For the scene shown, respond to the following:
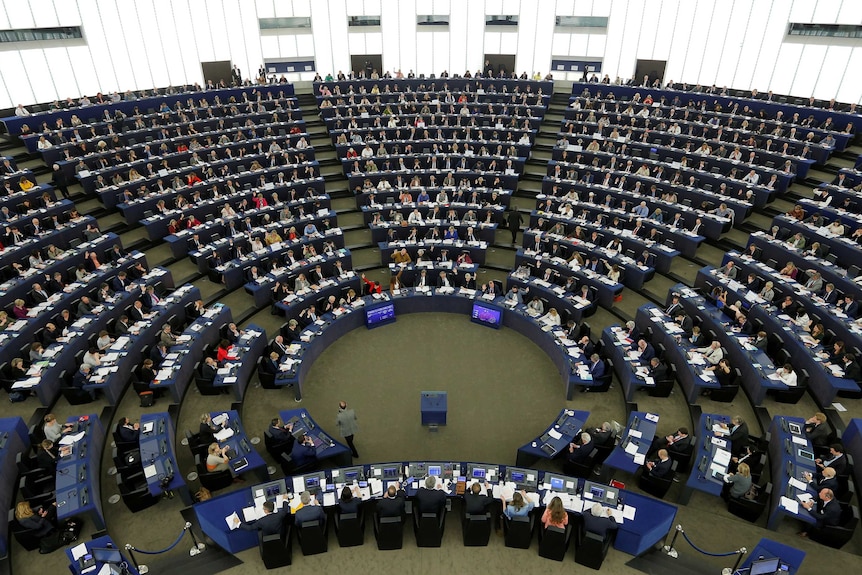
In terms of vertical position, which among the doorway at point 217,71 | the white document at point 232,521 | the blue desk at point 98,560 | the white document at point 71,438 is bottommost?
the white document at point 232,521

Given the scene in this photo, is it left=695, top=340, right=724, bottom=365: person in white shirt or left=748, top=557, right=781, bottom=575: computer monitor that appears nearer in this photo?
left=748, top=557, right=781, bottom=575: computer monitor

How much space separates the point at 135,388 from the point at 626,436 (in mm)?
11220

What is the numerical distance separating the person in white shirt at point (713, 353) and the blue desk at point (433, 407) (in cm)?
659

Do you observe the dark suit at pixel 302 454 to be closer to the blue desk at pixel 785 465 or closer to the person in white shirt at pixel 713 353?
the blue desk at pixel 785 465

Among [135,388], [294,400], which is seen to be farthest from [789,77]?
[135,388]

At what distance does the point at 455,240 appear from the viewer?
19062 millimetres

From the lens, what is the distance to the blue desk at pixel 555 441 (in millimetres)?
11305

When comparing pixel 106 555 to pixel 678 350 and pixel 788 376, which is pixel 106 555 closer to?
pixel 678 350

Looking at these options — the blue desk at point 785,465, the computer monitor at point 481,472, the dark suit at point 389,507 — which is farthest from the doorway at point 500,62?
the dark suit at point 389,507

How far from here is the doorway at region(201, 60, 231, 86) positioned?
103 ft

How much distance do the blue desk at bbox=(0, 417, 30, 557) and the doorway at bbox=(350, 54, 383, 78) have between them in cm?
2862

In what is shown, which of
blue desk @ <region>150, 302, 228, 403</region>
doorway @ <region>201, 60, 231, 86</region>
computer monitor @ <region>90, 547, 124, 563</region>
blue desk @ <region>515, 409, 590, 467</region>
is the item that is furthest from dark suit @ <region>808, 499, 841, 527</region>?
doorway @ <region>201, 60, 231, 86</region>

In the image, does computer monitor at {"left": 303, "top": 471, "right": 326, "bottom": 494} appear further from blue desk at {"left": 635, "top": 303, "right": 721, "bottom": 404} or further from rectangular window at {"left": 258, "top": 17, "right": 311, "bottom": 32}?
rectangular window at {"left": 258, "top": 17, "right": 311, "bottom": 32}

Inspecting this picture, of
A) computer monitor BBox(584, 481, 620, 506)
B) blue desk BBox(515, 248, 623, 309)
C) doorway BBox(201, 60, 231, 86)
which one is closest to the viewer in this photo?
computer monitor BBox(584, 481, 620, 506)
